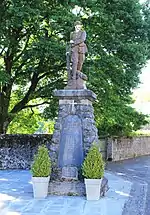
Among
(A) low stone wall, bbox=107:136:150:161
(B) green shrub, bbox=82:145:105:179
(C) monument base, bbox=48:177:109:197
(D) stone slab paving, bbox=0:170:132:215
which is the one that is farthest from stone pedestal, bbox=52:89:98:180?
(A) low stone wall, bbox=107:136:150:161

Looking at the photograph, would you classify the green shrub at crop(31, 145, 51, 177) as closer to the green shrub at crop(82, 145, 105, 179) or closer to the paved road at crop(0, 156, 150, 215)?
the paved road at crop(0, 156, 150, 215)

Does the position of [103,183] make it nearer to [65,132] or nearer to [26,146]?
[65,132]

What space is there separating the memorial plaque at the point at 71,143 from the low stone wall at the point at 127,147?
8.13 meters

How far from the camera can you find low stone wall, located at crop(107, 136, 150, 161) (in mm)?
14731

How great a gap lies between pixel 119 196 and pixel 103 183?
0.39 metres

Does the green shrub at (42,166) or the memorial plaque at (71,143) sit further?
the memorial plaque at (71,143)

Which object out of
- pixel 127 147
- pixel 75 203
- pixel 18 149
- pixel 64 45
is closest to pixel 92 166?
pixel 75 203

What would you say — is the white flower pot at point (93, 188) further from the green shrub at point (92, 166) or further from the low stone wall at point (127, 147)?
the low stone wall at point (127, 147)

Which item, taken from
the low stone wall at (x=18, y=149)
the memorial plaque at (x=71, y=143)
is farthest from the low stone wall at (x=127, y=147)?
the memorial plaque at (x=71, y=143)

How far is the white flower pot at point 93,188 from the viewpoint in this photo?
5.99m

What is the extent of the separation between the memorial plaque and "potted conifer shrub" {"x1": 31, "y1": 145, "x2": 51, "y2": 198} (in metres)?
0.46

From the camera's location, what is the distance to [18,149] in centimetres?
1077

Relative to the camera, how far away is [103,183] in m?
6.52

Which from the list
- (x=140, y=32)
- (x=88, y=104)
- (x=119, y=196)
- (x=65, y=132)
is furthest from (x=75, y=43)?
(x=140, y=32)
